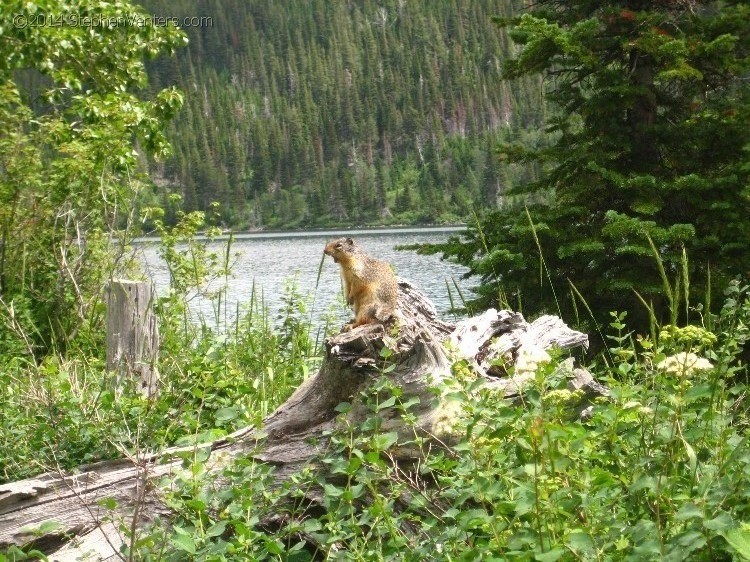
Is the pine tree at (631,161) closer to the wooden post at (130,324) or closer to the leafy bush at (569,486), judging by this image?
the wooden post at (130,324)

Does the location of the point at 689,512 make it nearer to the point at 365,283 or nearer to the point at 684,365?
the point at 684,365

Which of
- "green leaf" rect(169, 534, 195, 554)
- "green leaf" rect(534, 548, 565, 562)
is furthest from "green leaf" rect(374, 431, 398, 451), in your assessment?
"green leaf" rect(534, 548, 565, 562)

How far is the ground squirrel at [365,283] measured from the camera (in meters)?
4.29

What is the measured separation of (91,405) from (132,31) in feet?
23.5

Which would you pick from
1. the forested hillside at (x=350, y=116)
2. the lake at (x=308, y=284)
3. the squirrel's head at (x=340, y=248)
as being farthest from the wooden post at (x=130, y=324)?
the forested hillside at (x=350, y=116)

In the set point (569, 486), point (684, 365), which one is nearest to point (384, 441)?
point (569, 486)

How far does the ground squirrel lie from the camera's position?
429 cm

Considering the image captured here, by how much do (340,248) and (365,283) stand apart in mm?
454

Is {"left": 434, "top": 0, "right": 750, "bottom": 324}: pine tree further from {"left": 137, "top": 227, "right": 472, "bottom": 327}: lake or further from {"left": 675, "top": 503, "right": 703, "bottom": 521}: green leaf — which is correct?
{"left": 675, "top": 503, "right": 703, "bottom": 521}: green leaf

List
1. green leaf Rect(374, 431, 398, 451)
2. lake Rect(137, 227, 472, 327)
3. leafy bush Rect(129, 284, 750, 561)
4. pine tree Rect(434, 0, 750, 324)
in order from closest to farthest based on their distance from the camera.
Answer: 1. leafy bush Rect(129, 284, 750, 561)
2. green leaf Rect(374, 431, 398, 451)
3. pine tree Rect(434, 0, 750, 324)
4. lake Rect(137, 227, 472, 327)

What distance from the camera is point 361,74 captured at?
512 ft

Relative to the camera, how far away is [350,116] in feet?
477

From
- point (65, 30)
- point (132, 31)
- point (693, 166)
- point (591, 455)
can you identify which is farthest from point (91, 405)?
point (132, 31)

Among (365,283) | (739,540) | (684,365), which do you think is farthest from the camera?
(365,283)
